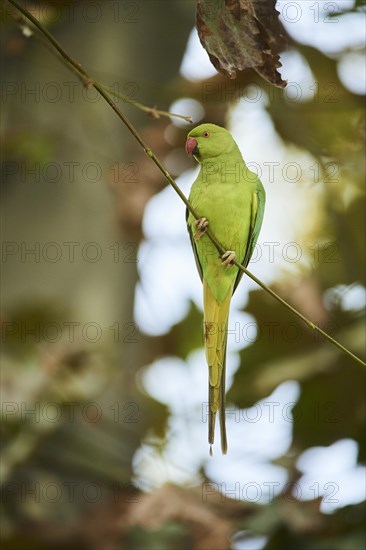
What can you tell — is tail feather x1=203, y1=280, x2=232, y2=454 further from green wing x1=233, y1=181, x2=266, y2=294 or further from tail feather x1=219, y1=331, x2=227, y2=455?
green wing x1=233, y1=181, x2=266, y2=294

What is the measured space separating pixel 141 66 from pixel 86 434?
74.3 inches

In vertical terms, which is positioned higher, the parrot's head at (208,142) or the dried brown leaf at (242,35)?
the parrot's head at (208,142)

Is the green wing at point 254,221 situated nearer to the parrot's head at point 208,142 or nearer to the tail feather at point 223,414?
the parrot's head at point 208,142

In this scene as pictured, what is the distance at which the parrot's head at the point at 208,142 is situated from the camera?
4.69 ft

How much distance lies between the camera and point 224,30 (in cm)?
116

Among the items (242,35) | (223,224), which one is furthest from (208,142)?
(223,224)

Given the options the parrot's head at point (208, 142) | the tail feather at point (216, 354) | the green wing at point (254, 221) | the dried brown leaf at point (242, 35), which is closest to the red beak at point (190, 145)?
the parrot's head at point (208, 142)

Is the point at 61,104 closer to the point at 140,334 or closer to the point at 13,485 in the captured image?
the point at 140,334

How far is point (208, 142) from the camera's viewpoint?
4.98 feet

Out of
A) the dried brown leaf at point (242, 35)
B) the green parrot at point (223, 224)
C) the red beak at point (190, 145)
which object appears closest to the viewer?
the dried brown leaf at point (242, 35)

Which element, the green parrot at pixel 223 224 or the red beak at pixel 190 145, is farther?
the green parrot at pixel 223 224

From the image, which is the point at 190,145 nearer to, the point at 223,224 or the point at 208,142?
the point at 208,142

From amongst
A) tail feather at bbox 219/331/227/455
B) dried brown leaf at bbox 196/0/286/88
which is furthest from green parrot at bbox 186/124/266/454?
dried brown leaf at bbox 196/0/286/88

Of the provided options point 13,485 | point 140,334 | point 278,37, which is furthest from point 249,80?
point 278,37
